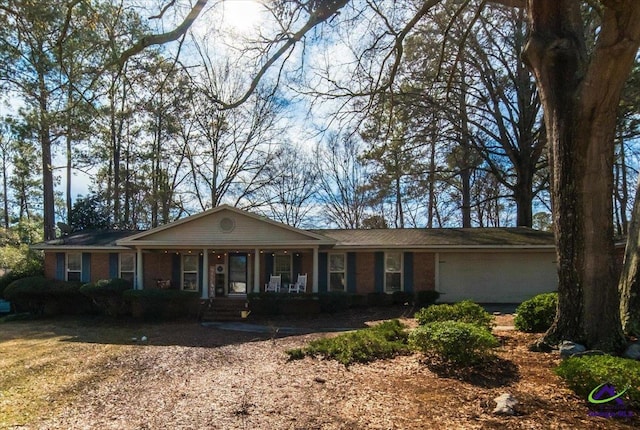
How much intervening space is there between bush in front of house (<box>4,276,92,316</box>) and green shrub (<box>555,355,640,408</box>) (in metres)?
15.8

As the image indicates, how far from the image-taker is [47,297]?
15.6m

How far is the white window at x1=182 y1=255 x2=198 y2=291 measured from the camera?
1758 centimetres

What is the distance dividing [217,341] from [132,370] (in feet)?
10.3

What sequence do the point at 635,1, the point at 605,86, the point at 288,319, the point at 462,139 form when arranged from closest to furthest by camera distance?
1. the point at 635,1
2. the point at 605,86
3. the point at 288,319
4. the point at 462,139

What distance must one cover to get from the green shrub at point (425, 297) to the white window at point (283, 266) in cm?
507

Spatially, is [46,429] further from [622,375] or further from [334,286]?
[334,286]

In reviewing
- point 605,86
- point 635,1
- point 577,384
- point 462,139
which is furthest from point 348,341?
point 462,139

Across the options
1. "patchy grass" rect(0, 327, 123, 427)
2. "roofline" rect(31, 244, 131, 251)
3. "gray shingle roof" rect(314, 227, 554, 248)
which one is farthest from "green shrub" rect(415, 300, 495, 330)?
"roofline" rect(31, 244, 131, 251)

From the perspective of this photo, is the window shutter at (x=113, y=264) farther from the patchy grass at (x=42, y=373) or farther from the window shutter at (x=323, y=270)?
the window shutter at (x=323, y=270)

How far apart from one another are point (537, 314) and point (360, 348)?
3.11m

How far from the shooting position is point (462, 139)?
64.8ft

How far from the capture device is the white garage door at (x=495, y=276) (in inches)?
661

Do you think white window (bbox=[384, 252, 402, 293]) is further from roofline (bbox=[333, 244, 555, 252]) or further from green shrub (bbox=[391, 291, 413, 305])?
green shrub (bbox=[391, 291, 413, 305])

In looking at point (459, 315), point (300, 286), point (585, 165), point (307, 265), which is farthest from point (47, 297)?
point (585, 165)
